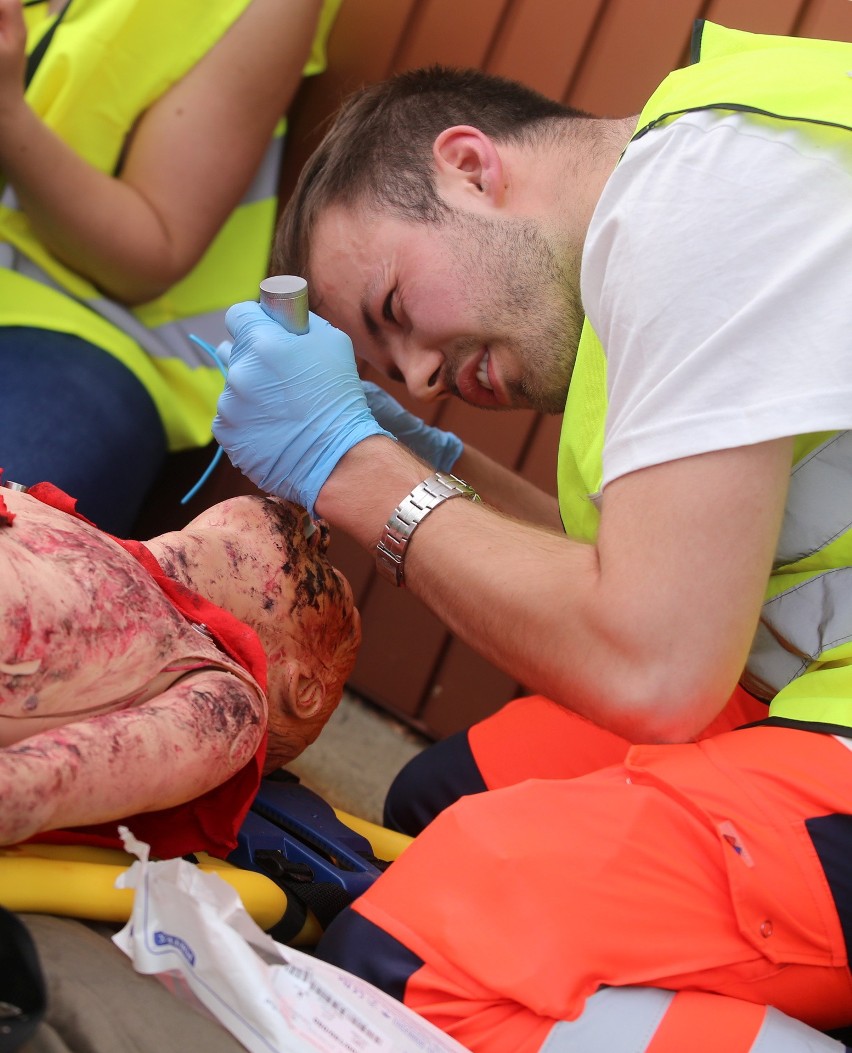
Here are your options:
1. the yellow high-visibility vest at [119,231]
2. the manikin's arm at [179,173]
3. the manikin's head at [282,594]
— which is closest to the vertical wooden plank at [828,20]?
the manikin's arm at [179,173]

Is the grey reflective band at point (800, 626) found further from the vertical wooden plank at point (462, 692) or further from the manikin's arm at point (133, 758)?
the vertical wooden plank at point (462, 692)

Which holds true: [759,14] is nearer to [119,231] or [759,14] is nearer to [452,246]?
[452,246]

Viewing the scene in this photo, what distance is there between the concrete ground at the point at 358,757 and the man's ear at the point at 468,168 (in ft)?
4.19

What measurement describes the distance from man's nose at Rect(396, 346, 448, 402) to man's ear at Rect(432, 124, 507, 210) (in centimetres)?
23

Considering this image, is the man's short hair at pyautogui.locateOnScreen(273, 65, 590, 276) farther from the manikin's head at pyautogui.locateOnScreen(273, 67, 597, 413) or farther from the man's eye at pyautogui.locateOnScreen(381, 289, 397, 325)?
the man's eye at pyautogui.locateOnScreen(381, 289, 397, 325)

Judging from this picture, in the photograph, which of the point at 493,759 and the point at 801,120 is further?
the point at 493,759

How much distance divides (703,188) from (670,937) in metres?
0.78

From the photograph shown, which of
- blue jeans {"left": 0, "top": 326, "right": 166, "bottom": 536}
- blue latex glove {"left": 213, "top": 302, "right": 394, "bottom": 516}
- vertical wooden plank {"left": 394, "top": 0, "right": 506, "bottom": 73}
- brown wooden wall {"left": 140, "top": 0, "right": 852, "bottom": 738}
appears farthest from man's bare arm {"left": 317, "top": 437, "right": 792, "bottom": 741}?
vertical wooden plank {"left": 394, "top": 0, "right": 506, "bottom": 73}

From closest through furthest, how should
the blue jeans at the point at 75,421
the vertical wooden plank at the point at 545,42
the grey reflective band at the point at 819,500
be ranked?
the grey reflective band at the point at 819,500
the blue jeans at the point at 75,421
the vertical wooden plank at the point at 545,42

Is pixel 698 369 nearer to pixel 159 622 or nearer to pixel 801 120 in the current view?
pixel 801 120

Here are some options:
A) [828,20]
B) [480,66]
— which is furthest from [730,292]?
[480,66]

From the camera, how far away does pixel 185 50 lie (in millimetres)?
2131

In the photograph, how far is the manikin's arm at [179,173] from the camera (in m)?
2.04

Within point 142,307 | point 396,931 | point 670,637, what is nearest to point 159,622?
point 396,931
